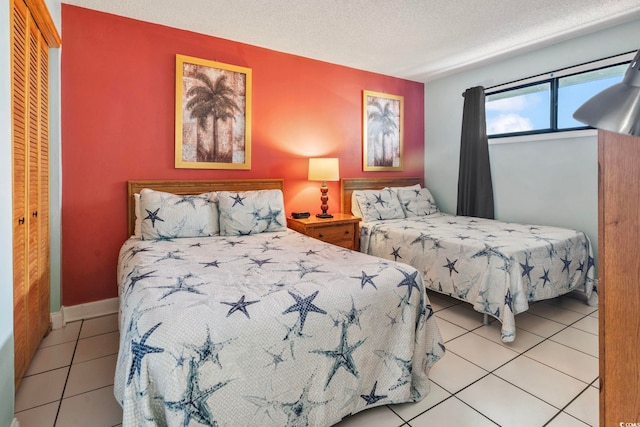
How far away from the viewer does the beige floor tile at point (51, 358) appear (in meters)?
2.10

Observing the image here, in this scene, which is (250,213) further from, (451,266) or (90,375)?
(451,266)

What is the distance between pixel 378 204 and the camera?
3992 mm

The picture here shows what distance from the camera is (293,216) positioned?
3645 millimetres

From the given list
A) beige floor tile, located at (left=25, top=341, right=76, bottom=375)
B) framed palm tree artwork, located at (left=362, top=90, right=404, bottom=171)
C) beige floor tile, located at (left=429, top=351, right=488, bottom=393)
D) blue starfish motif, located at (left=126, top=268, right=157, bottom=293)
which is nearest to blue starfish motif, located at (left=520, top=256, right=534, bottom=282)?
beige floor tile, located at (left=429, top=351, right=488, bottom=393)

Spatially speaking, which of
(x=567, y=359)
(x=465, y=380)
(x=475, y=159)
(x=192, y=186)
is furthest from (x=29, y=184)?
(x=475, y=159)

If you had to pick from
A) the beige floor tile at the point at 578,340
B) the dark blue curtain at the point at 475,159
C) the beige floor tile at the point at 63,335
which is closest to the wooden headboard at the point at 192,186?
the beige floor tile at the point at 63,335

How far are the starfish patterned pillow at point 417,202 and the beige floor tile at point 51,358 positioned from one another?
3.32m

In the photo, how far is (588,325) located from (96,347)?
11.5 ft

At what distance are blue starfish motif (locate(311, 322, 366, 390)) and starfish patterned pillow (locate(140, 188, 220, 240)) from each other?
5.38 ft

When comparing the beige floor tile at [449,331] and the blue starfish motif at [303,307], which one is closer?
the blue starfish motif at [303,307]

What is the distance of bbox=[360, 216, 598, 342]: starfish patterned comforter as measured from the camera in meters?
2.52

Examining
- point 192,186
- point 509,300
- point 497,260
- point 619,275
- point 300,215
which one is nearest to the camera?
point 619,275

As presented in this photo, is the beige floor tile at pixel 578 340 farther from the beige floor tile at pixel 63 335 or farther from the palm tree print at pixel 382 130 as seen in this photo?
the beige floor tile at pixel 63 335

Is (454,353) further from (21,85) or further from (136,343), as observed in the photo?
(21,85)
